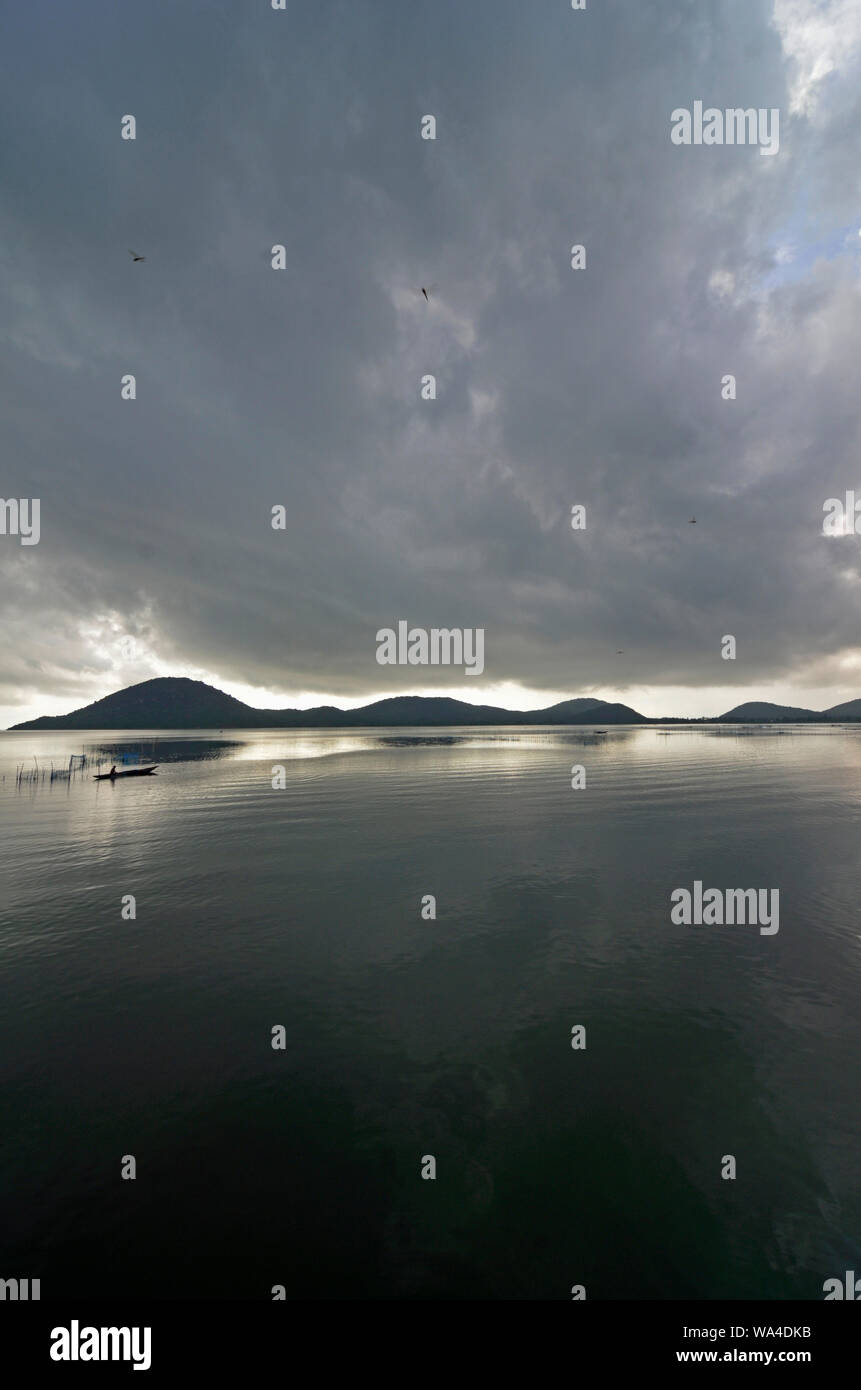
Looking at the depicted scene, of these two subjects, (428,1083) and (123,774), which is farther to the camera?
(123,774)

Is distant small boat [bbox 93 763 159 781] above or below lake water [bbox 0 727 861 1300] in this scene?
above

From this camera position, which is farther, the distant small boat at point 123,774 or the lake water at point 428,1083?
the distant small boat at point 123,774

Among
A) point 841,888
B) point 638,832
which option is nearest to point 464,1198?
point 841,888

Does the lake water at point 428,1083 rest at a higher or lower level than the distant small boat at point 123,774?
lower

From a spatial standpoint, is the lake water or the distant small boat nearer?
the lake water

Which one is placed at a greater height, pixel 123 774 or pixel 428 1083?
pixel 123 774

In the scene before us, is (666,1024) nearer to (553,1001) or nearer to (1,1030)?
(553,1001)
